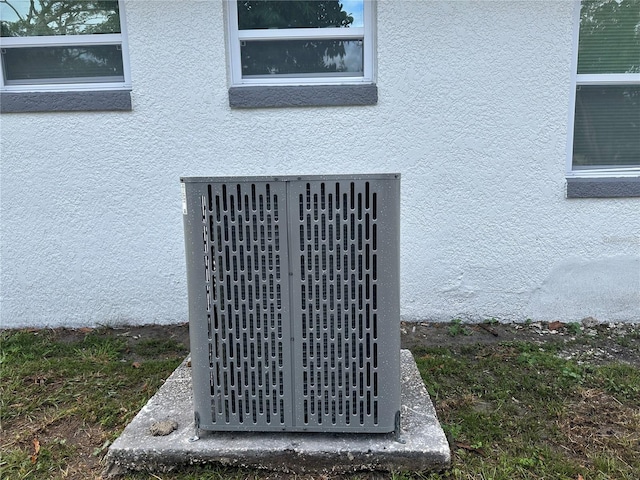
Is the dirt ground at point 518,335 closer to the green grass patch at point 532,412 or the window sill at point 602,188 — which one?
the green grass patch at point 532,412

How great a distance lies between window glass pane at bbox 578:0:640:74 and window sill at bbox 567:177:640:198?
91 centimetres

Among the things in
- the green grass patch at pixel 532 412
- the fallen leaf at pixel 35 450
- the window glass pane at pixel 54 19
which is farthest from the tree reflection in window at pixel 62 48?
the green grass patch at pixel 532 412

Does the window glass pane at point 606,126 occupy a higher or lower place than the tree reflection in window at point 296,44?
lower

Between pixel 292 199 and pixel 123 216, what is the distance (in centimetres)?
241

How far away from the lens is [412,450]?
2057mm

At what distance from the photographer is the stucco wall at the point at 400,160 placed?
3.66 m

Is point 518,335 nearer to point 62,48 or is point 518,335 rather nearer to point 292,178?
point 292,178

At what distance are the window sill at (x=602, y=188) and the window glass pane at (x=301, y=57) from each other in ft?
6.47

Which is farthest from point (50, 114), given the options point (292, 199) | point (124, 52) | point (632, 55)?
point (632, 55)

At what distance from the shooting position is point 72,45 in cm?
388

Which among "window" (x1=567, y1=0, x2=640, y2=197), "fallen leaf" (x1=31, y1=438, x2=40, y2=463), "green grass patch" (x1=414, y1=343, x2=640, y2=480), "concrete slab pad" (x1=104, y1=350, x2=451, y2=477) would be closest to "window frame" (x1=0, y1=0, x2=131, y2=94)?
"fallen leaf" (x1=31, y1=438, x2=40, y2=463)

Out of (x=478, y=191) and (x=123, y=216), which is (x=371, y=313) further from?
(x=123, y=216)

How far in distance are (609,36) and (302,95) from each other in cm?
256

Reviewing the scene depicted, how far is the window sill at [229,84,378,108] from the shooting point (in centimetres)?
369
